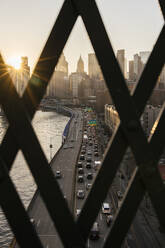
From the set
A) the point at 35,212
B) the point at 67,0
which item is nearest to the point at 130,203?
the point at 67,0

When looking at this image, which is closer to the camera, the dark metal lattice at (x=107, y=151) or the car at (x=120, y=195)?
the dark metal lattice at (x=107, y=151)

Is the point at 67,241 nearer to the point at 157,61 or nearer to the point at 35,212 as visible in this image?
the point at 157,61

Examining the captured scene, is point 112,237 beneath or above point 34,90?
beneath

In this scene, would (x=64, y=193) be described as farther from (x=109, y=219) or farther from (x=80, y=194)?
(x=109, y=219)

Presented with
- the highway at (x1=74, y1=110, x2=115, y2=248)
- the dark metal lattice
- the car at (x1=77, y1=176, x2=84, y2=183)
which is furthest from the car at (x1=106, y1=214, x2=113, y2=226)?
the dark metal lattice

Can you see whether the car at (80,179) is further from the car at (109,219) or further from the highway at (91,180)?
the car at (109,219)

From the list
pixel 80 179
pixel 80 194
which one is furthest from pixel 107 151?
pixel 80 179

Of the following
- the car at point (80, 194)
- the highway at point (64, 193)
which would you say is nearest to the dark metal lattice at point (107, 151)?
the highway at point (64, 193)
